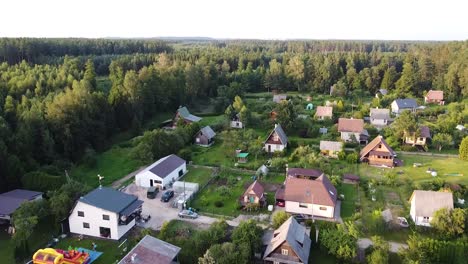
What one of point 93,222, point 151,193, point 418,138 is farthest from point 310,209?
point 418,138

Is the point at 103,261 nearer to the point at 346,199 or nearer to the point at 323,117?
the point at 346,199

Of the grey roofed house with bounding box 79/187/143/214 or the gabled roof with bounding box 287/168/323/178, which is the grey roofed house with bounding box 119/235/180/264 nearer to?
the grey roofed house with bounding box 79/187/143/214

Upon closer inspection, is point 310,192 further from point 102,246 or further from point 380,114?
point 380,114

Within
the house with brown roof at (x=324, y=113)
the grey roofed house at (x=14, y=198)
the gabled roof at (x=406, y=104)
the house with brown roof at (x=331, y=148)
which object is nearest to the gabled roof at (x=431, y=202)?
the house with brown roof at (x=331, y=148)

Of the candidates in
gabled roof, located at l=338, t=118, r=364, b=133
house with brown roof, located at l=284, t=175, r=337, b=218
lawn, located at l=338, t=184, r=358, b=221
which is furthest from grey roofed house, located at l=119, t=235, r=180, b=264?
gabled roof, located at l=338, t=118, r=364, b=133

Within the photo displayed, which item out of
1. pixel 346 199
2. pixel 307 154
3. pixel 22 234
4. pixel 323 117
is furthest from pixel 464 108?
pixel 22 234

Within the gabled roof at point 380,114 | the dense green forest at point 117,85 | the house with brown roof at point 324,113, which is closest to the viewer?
the dense green forest at point 117,85

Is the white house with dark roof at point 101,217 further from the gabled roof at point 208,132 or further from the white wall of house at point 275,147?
the gabled roof at point 208,132
